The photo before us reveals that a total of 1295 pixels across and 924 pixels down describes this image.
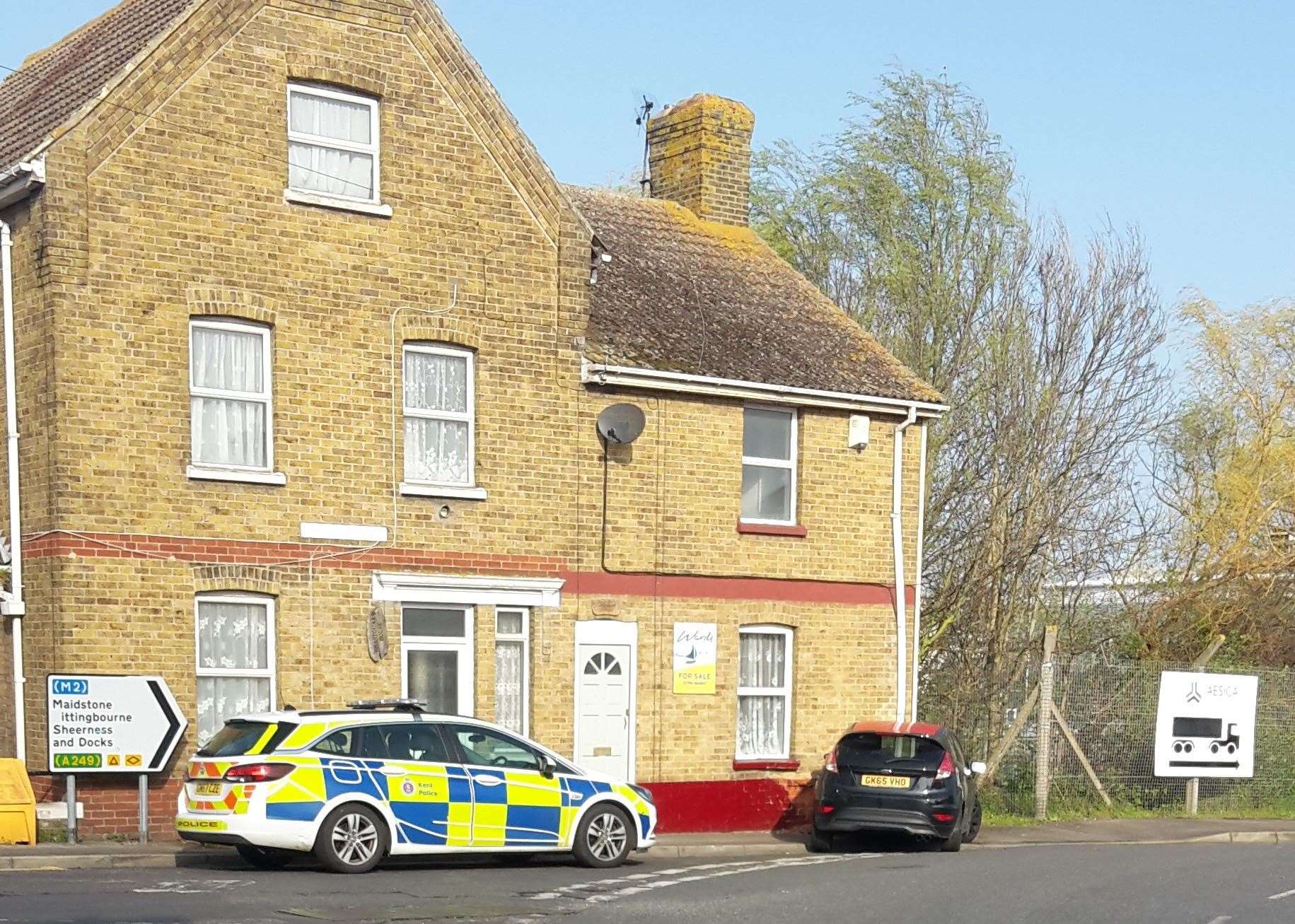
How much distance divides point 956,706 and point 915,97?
1214 cm

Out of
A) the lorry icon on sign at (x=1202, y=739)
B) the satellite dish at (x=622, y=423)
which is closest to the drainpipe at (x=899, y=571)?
the satellite dish at (x=622, y=423)

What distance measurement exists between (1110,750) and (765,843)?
24.2 feet

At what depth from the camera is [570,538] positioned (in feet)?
75.2

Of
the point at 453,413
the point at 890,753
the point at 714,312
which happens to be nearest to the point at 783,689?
the point at 890,753

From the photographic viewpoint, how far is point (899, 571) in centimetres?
2578

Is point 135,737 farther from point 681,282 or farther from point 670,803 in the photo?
point 681,282

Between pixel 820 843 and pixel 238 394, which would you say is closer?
pixel 238 394

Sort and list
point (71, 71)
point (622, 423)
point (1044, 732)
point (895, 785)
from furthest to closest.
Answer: point (1044, 732)
point (622, 423)
point (71, 71)
point (895, 785)

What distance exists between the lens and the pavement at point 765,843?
17.4 m

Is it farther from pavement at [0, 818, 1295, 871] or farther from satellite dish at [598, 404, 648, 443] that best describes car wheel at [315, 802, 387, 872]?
satellite dish at [598, 404, 648, 443]

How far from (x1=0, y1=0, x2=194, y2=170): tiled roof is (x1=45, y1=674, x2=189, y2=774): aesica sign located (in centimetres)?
567

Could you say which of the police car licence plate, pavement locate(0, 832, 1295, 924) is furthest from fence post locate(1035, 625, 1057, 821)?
pavement locate(0, 832, 1295, 924)

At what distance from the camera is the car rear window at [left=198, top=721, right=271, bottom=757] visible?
16516mm

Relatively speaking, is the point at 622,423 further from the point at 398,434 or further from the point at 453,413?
the point at 398,434
